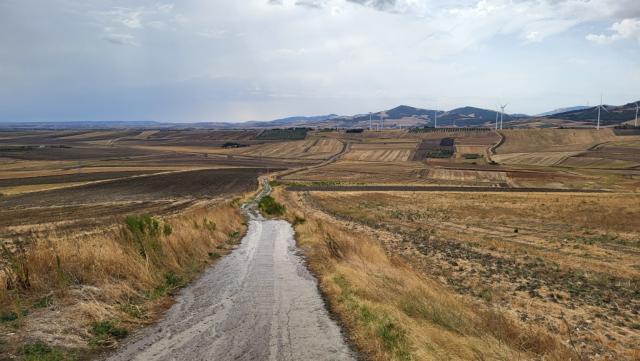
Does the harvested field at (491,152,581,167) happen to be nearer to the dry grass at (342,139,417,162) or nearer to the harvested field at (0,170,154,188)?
the dry grass at (342,139,417,162)

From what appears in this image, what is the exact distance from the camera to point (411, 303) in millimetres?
14320

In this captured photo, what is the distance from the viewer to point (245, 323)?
40.2ft

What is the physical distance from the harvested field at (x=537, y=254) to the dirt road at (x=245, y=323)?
23.1 feet

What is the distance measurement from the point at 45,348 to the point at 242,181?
9219 cm

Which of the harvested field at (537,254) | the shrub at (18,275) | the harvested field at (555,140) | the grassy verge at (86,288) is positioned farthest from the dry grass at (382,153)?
the shrub at (18,275)

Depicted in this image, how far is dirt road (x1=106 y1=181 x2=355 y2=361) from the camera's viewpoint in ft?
33.3

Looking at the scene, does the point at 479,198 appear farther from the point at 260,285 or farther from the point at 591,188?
the point at 260,285

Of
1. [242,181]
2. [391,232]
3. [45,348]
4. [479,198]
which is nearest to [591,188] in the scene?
[479,198]

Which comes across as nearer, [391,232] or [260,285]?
[260,285]

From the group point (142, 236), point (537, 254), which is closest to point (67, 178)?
point (142, 236)

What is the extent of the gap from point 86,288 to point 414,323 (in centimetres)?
956

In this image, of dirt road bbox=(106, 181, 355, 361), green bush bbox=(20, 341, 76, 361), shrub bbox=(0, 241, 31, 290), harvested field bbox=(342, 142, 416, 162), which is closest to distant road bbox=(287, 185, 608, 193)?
dirt road bbox=(106, 181, 355, 361)

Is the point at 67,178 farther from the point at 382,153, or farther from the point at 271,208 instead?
the point at 382,153

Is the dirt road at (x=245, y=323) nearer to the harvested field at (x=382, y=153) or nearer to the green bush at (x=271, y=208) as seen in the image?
the green bush at (x=271, y=208)
